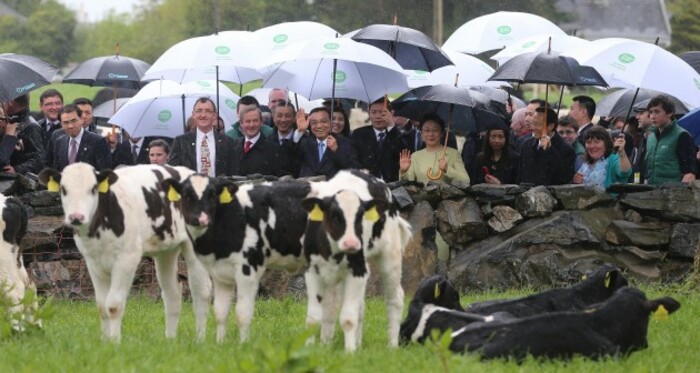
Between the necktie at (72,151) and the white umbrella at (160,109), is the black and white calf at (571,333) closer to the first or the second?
the necktie at (72,151)

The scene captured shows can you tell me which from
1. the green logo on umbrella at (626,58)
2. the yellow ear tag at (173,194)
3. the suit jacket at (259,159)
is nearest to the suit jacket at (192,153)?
the suit jacket at (259,159)

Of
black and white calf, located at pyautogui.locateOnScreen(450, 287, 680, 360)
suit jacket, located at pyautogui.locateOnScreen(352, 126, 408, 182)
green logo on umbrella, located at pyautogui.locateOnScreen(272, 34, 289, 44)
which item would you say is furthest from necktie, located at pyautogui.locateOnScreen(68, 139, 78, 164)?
black and white calf, located at pyautogui.locateOnScreen(450, 287, 680, 360)

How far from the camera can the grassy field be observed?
907 centimetres

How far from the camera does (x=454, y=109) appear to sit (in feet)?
59.8

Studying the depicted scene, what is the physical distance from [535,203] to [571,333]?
5.81 metres

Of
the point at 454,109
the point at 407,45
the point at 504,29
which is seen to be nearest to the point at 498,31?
the point at 504,29

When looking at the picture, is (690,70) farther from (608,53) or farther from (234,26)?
(234,26)

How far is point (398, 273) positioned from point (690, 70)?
727 centimetres

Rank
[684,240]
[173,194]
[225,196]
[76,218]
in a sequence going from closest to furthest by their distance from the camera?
[76,218], [225,196], [173,194], [684,240]

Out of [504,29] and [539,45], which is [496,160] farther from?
[504,29]

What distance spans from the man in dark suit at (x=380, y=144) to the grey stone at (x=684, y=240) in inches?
142

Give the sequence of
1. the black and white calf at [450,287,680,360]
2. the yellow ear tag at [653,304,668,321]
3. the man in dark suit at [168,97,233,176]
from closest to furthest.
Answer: the black and white calf at [450,287,680,360] < the yellow ear tag at [653,304,668,321] < the man in dark suit at [168,97,233,176]

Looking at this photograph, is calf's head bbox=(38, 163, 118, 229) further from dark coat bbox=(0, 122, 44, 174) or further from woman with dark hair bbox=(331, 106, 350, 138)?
woman with dark hair bbox=(331, 106, 350, 138)

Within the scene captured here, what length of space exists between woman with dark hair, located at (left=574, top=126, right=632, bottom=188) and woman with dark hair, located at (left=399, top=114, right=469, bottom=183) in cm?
161
